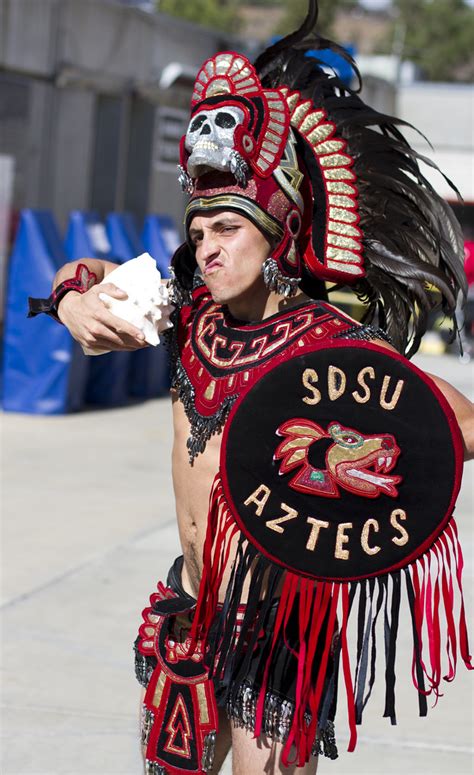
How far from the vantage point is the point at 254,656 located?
2627 millimetres

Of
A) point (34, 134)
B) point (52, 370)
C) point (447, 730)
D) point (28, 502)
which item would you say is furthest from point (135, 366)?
point (447, 730)

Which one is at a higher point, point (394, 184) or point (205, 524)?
point (394, 184)

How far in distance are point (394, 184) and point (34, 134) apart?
1085cm

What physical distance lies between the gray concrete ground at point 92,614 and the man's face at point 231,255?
203cm

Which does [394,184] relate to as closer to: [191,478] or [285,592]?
[191,478]

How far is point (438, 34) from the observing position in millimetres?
77438

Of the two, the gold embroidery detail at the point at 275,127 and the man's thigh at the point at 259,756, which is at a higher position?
the gold embroidery detail at the point at 275,127

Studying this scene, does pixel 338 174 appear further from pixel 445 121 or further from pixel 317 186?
pixel 445 121

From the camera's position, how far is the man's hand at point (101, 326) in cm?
249

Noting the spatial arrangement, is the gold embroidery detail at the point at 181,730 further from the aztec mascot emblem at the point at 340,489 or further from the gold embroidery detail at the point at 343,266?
the gold embroidery detail at the point at 343,266

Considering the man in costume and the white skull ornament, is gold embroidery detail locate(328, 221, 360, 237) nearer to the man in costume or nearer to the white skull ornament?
the man in costume

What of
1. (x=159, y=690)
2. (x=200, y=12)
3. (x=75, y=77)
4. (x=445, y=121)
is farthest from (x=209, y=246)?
(x=200, y=12)

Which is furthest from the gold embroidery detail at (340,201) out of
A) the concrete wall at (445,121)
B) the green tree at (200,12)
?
the green tree at (200,12)

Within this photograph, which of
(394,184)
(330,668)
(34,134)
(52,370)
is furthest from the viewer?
(34,134)
